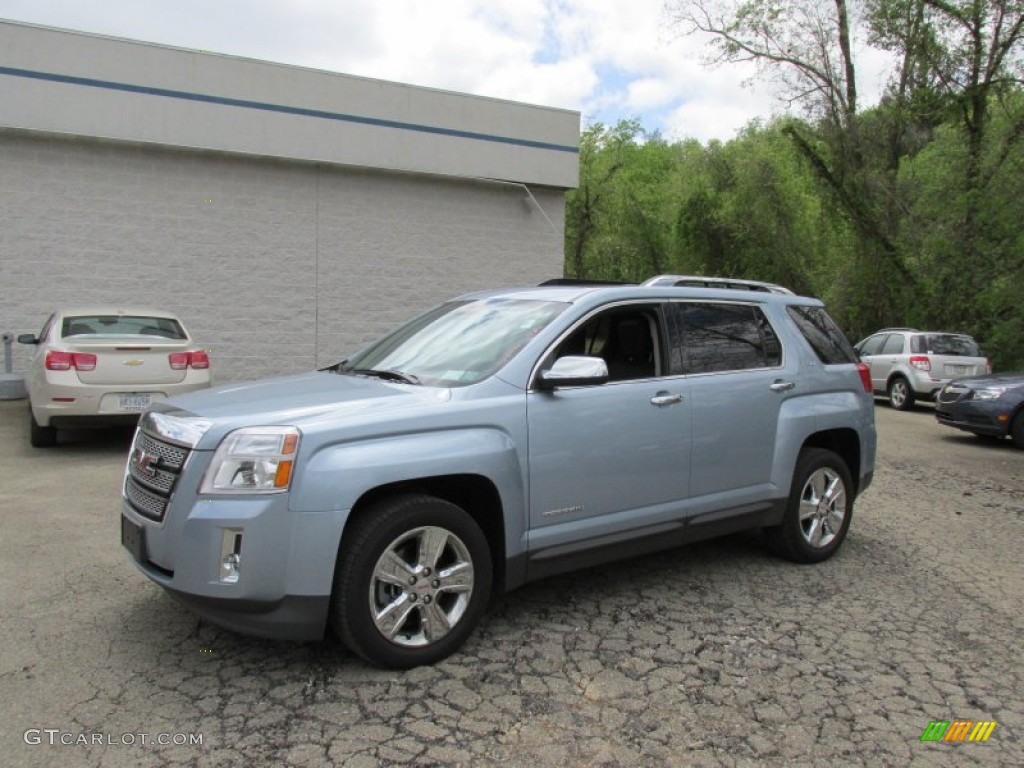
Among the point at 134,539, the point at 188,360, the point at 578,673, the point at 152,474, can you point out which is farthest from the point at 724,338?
the point at 188,360

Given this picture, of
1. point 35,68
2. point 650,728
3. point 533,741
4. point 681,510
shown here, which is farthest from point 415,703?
point 35,68

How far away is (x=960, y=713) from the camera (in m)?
3.25

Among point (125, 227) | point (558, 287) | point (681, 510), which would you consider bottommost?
point (681, 510)

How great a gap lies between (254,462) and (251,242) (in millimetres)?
11315

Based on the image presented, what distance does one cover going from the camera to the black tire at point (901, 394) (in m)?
Result: 15.1

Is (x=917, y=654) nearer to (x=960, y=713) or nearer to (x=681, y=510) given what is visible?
(x=960, y=713)

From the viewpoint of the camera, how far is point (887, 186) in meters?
22.1

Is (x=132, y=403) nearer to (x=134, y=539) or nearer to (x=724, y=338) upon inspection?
(x=134, y=539)

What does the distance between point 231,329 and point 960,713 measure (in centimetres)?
1251

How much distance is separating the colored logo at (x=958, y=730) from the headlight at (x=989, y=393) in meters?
8.79

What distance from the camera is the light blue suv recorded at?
3.19 m

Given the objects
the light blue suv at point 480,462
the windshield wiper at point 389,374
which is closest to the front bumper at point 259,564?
the light blue suv at point 480,462

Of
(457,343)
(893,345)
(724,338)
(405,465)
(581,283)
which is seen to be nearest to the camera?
(405,465)

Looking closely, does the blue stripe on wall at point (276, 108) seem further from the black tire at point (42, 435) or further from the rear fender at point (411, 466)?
the rear fender at point (411, 466)
